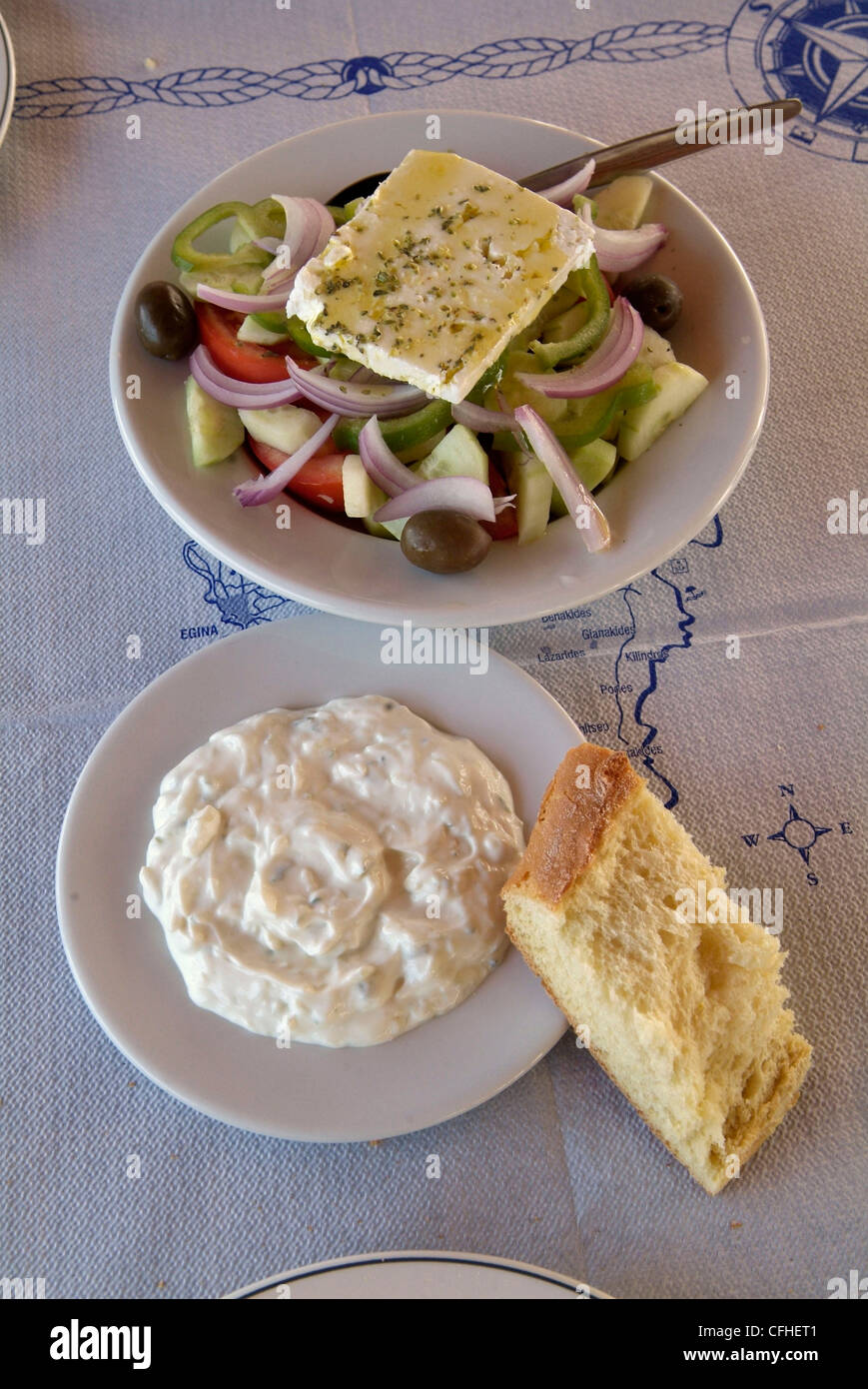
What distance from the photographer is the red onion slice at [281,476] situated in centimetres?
179

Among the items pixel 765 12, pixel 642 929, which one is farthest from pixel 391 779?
pixel 765 12

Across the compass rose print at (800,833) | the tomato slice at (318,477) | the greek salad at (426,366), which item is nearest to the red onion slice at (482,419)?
the greek salad at (426,366)

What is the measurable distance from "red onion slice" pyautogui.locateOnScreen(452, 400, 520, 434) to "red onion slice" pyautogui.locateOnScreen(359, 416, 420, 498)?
13cm

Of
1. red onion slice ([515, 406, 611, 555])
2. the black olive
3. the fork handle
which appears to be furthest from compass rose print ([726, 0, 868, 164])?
red onion slice ([515, 406, 611, 555])

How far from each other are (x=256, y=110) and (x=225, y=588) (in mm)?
1282

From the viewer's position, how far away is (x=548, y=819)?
1.61m

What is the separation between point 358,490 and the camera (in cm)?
175

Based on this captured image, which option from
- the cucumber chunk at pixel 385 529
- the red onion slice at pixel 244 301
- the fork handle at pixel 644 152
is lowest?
the cucumber chunk at pixel 385 529

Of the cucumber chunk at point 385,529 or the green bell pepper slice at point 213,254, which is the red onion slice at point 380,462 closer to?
the cucumber chunk at point 385,529

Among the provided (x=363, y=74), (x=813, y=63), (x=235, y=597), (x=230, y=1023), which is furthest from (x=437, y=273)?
(x=813, y=63)

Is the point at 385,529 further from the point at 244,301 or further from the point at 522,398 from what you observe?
the point at 244,301

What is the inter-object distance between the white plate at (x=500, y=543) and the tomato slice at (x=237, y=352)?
0.08m

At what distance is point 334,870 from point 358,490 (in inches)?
24.8

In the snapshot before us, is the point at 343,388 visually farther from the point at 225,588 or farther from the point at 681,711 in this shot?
the point at 681,711
